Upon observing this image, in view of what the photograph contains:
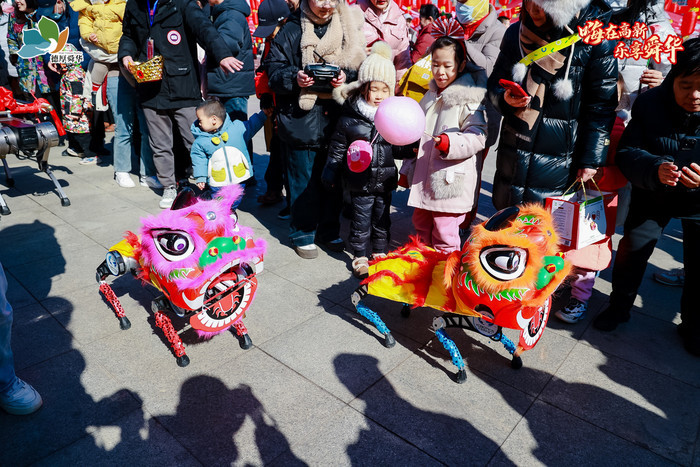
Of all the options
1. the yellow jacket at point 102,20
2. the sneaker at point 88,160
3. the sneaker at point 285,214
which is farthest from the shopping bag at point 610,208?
the sneaker at point 88,160

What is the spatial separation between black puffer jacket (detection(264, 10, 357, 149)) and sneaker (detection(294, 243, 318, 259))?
88 cm

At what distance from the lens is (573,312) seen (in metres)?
3.20

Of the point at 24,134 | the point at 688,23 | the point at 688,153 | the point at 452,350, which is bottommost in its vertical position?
the point at 452,350

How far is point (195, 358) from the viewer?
9.08 feet

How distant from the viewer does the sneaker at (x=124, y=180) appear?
589 cm

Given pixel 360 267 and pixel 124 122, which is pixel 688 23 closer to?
pixel 360 267

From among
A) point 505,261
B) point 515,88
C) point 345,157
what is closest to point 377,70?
point 345,157

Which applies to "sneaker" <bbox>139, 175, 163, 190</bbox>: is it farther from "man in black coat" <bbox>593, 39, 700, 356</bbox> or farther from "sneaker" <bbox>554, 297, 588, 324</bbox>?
"man in black coat" <bbox>593, 39, 700, 356</bbox>

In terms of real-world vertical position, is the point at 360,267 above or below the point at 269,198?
above

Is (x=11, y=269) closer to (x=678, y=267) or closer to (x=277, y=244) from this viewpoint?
(x=277, y=244)

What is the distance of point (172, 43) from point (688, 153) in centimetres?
464

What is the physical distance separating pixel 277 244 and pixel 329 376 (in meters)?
2.02

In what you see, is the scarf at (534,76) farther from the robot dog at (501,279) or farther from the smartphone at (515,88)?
the robot dog at (501,279)

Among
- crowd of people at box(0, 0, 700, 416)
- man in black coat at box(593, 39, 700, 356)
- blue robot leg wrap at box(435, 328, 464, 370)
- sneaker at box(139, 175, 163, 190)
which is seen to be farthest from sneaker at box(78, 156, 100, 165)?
man in black coat at box(593, 39, 700, 356)
